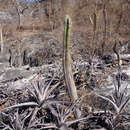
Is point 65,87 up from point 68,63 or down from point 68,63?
down

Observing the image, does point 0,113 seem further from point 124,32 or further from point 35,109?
point 124,32

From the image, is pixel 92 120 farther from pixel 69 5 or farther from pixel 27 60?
pixel 69 5

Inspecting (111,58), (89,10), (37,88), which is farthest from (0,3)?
(37,88)

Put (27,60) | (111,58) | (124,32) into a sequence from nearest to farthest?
(111,58), (27,60), (124,32)

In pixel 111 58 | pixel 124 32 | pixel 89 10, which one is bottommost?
pixel 111 58

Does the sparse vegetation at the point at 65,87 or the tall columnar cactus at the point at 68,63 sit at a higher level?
the tall columnar cactus at the point at 68,63

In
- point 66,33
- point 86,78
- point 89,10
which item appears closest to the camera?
point 66,33

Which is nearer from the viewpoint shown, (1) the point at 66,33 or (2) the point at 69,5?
(1) the point at 66,33

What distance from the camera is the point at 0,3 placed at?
19.7 m

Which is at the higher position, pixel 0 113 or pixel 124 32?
pixel 124 32

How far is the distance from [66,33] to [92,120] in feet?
3.60

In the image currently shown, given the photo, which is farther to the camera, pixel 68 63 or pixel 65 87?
pixel 65 87

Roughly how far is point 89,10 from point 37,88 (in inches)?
523

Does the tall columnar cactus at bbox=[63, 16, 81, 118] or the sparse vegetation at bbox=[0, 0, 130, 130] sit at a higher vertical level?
the tall columnar cactus at bbox=[63, 16, 81, 118]
